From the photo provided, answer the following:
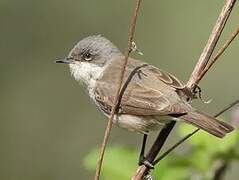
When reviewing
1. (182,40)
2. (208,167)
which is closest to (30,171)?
(182,40)

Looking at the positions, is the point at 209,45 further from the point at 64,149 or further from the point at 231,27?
the point at 231,27

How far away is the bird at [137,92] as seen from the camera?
441cm

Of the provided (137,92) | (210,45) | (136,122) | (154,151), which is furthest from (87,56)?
(210,45)

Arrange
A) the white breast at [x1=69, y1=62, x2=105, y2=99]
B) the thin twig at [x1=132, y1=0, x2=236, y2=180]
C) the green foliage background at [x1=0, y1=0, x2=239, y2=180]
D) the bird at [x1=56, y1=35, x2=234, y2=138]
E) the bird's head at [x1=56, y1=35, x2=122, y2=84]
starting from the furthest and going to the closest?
the green foliage background at [x1=0, y1=0, x2=239, y2=180] → the bird's head at [x1=56, y1=35, x2=122, y2=84] → the white breast at [x1=69, y1=62, x2=105, y2=99] → the bird at [x1=56, y1=35, x2=234, y2=138] → the thin twig at [x1=132, y1=0, x2=236, y2=180]

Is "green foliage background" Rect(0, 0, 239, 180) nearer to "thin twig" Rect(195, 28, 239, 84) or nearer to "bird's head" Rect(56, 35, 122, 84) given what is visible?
"bird's head" Rect(56, 35, 122, 84)

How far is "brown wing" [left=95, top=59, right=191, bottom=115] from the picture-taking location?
4594mm

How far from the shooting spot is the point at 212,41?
3.82 m

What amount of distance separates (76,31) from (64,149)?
1.74m

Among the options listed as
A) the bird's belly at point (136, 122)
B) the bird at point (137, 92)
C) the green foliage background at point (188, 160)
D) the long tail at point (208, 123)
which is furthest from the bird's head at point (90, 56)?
the green foliage background at point (188, 160)

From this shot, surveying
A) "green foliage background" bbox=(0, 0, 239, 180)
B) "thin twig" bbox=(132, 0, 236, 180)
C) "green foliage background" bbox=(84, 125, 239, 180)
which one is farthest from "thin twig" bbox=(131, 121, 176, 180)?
"green foliage background" bbox=(0, 0, 239, 180)

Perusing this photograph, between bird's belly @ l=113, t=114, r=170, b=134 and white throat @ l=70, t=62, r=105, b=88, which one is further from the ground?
white throat @ l=70, t=62, r=105, b=88

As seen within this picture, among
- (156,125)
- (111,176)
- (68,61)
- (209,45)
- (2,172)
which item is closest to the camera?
(209,45)

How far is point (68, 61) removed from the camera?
532 cm

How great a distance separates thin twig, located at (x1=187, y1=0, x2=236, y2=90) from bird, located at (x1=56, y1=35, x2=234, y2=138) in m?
0.34
